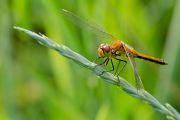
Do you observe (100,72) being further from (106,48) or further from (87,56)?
(87,56)

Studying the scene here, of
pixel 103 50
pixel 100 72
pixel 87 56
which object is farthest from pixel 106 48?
pixel 100 72

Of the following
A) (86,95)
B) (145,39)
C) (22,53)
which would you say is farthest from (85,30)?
(22,53)

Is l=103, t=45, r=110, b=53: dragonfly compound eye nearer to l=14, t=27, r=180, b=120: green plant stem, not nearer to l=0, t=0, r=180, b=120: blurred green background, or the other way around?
l=0, t=0, r=180, b=120: blurred green background

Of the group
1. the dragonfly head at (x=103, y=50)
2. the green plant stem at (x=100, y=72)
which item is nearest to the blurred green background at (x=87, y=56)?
the dragonfly head at (x=103, y=50)

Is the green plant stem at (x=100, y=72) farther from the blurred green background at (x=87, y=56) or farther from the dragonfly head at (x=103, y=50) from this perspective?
the blurred green background at (x=87, y=56)

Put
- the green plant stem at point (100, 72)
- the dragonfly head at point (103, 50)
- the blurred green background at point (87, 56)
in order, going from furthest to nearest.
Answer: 1. the blurred green background at point (87, 56)
2. the dragonfly head at point (103, 50)
3. the green plant stem at point (100, 72)

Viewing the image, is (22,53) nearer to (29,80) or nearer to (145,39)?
(29,80)

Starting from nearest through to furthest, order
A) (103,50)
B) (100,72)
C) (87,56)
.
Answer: (100,72)
(103,50)
(87,56)

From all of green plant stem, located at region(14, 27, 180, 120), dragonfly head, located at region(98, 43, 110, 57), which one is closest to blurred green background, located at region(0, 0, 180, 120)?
dragonfly head, located at region(98, 43, 110, 57)
